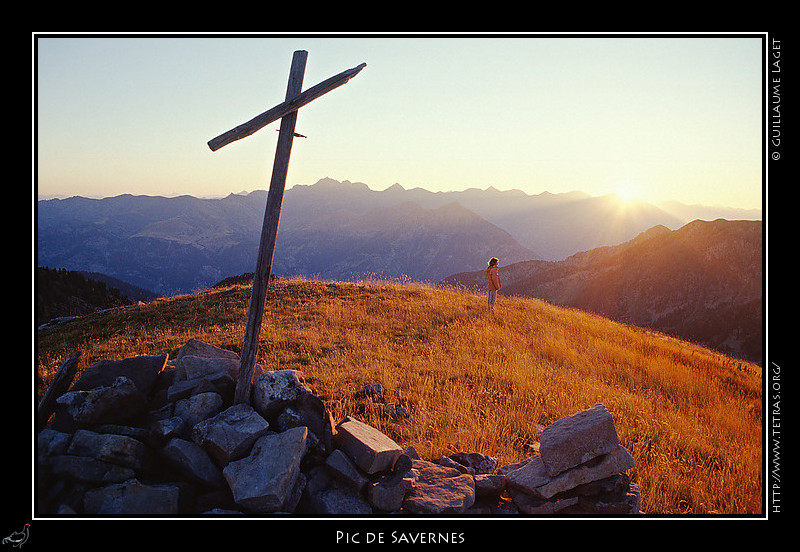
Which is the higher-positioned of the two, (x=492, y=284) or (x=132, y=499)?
(x=492, y=284)

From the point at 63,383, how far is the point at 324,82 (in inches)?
190

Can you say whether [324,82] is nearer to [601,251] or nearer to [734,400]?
[734,400]

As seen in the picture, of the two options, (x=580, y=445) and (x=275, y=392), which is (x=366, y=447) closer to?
(x=275, y=392)

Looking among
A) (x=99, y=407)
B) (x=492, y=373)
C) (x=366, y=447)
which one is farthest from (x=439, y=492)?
(x=492, y=373)

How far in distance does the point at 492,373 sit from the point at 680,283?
188ft

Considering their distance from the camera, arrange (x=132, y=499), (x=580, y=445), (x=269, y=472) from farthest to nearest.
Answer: (x=580, y=445) → (x=269, y=472) → (x=132, y=499)

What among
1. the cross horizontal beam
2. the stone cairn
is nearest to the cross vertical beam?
the cross horizontal beam

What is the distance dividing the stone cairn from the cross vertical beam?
1.42 feet

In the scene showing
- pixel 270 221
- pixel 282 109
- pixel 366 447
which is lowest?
pixel 366 447

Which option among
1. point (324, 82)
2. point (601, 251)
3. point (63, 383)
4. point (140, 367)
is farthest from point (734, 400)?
point (601, 251)

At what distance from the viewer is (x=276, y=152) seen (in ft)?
16.4

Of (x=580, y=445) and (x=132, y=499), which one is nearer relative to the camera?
(x=132, y=499)

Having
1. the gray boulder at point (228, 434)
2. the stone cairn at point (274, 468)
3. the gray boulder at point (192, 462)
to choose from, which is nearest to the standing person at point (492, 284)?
the stone cairn at point (274, 468)

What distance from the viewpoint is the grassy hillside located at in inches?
222
